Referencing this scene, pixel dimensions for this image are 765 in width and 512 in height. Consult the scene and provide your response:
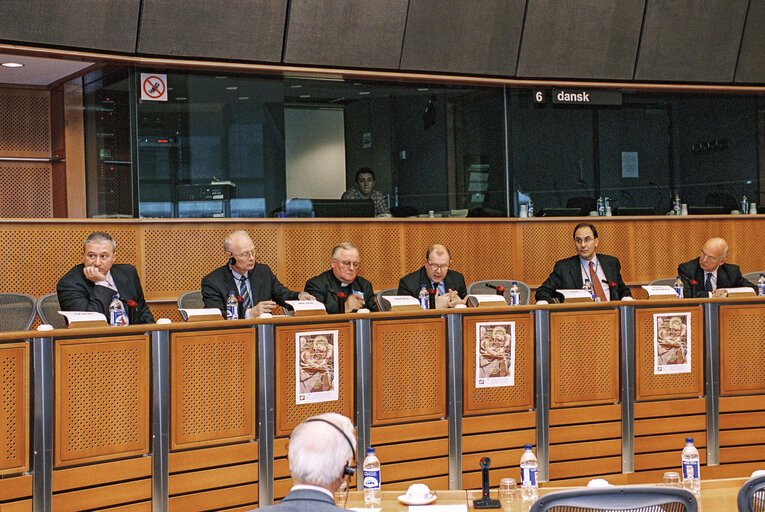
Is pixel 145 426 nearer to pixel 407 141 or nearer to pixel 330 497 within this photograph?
pixel 330 497

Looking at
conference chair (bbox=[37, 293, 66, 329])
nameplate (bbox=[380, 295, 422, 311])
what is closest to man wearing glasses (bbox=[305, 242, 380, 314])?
nameplate (bbox=[380, 295, 422, 311])

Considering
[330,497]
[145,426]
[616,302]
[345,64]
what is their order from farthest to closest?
[345,64]
[616,302]
[145,426]
[330,497]

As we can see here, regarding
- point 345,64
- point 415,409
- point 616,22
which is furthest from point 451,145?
point 415,409

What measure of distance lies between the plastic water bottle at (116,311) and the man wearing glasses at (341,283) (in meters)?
1.28

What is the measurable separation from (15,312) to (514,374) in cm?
291

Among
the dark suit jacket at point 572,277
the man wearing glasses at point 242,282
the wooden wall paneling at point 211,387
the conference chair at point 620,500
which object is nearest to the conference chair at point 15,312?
the man wearing glasses at point 242,282

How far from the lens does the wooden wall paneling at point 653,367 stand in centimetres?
509

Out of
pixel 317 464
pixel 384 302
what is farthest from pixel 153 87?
pixel 317 464

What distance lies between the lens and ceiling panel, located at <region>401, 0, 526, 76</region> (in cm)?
730

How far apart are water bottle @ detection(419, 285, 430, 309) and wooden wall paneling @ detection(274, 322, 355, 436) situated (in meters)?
0.65

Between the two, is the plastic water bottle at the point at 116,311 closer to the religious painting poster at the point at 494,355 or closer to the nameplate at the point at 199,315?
the nameplate at the point at 199,315

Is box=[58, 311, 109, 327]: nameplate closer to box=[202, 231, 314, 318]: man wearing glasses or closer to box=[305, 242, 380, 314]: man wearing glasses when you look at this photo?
box=[202, 231, 314, 318]: man wearing glasses

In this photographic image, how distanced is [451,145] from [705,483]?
5.08 m

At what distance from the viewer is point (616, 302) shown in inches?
199
